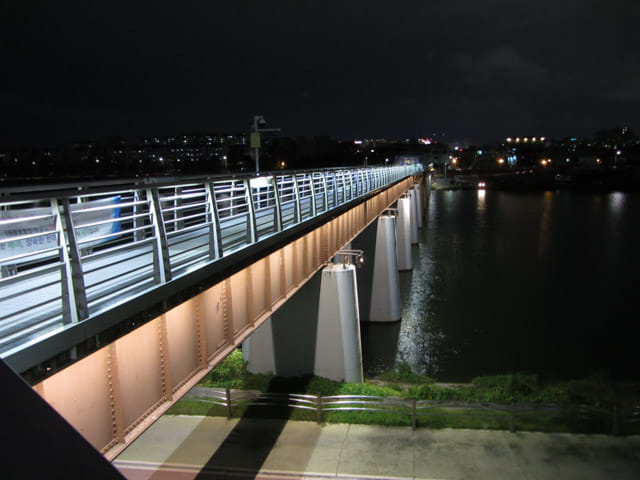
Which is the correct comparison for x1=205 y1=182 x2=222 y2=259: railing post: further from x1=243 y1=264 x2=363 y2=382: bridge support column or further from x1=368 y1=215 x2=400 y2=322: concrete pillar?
x1=368 y1=215 x2=400 y2=322: concrete pillar

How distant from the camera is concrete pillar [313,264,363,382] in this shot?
16.8 meters

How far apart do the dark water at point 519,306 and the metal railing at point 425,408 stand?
24.3 ft

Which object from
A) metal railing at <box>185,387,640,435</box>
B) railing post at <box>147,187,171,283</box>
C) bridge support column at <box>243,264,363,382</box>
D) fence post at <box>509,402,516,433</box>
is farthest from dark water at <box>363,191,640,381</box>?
railing post at <box>147,187,171,283</box>

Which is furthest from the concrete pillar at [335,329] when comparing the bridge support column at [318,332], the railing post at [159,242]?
the railing post at [159,242]

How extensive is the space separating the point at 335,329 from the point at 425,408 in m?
4.36

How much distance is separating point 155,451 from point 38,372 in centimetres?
865

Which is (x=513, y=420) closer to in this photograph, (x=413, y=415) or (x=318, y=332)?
(x=413, y=415)

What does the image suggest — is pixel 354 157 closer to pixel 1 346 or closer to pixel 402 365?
pixel 402 365

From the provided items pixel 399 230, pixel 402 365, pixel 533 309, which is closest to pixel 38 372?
pixel 402 365

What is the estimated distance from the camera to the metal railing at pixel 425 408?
12445 millimetres

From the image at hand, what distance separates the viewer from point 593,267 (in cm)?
4009

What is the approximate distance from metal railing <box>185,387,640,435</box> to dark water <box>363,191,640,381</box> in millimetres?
7421

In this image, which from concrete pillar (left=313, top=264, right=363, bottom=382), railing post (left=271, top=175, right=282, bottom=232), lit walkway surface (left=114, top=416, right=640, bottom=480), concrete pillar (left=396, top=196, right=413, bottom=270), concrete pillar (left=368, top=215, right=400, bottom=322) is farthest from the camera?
concrete pillar (left=396, top=196, right=413, bottom=270)

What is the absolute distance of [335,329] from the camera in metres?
16.9
